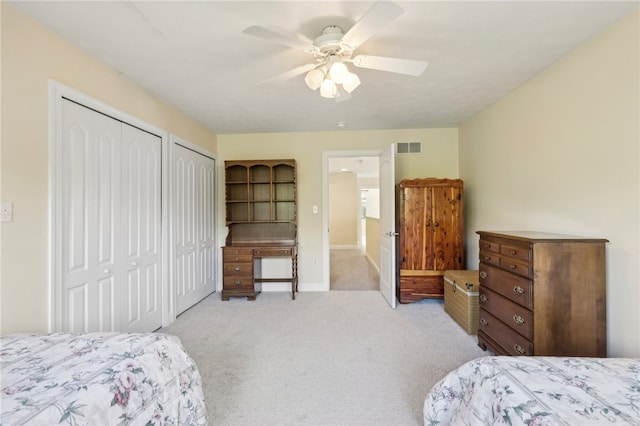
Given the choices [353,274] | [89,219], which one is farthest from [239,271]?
[353,274]

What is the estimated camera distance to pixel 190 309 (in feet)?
11.4

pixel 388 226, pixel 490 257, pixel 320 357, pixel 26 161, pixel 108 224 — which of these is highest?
pixel 26 161

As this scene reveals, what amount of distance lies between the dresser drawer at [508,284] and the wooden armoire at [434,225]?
3.69 feet

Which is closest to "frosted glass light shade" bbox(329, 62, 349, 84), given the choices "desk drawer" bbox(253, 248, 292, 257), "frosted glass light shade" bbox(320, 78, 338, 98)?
"frosted glass light shade" bbox(320, 78, 338, 98)

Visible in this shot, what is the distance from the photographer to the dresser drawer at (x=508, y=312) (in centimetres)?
185

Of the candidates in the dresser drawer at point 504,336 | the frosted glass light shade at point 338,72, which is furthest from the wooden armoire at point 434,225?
the frosted glass light shade at point 338,72

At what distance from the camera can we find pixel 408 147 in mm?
4137

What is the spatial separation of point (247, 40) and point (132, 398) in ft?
7.02

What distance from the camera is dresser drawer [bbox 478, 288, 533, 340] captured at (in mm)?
1851

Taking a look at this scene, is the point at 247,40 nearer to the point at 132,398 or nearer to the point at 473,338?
the point at 132,398

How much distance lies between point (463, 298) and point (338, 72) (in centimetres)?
257

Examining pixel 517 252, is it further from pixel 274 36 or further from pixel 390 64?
pixel 274 36

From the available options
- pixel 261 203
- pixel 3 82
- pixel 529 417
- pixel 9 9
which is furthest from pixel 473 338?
pixel 9 9

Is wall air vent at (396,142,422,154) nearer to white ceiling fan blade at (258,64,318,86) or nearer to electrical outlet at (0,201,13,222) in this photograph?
white ceiling fan blade at (258,64,318,86)
